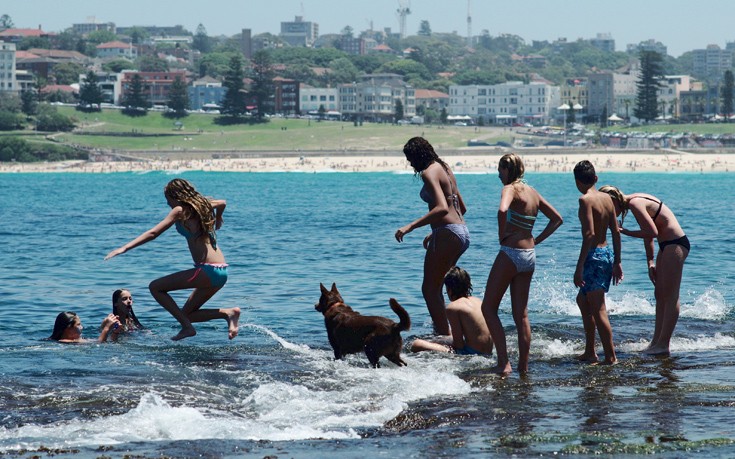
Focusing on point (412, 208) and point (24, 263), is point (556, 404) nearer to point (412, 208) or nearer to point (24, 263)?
point (24, 263)

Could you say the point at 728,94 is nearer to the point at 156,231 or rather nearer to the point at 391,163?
the point at 391,163

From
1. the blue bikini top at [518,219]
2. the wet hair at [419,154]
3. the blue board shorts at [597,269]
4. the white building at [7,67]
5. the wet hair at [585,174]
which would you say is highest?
the white building at [7,67]

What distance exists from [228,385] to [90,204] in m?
50.4

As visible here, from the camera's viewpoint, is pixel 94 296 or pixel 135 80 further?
pixel 135 80

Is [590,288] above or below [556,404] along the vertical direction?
above

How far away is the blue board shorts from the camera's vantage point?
32.3 feet

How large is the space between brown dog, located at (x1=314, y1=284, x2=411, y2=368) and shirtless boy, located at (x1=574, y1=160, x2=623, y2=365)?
1.57m

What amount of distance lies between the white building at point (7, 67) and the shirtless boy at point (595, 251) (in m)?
195

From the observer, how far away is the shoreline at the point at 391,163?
4560 inches

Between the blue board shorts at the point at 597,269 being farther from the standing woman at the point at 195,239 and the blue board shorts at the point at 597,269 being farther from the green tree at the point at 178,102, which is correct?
the green tree at the point at 178,102

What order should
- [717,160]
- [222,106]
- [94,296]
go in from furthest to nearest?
[222,106], [717,160], [94,296]

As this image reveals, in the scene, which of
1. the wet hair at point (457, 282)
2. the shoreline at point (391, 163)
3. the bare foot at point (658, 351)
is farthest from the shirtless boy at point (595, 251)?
Result: the shoreline at point (391, 163)

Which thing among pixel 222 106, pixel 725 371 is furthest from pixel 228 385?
pixel 222 106

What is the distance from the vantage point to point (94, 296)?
17.1 meters
